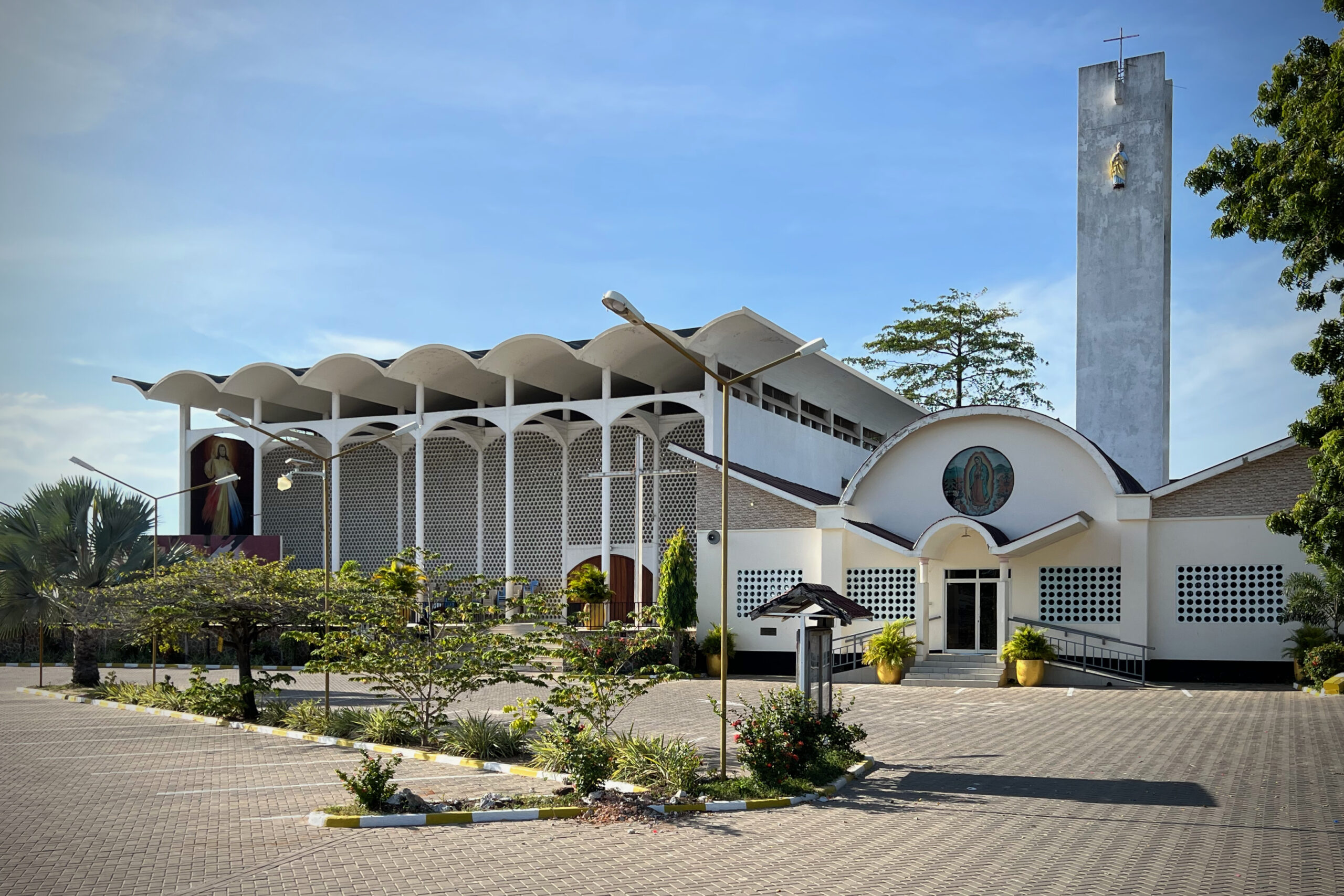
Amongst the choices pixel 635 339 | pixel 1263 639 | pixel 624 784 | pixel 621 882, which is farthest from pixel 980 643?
pixel 621 882

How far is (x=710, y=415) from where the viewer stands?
30578 millimetres

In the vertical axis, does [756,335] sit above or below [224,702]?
above

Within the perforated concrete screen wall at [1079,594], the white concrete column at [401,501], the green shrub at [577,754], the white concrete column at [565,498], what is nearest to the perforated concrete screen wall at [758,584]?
the perforated concrete screen wall at [1079,594]

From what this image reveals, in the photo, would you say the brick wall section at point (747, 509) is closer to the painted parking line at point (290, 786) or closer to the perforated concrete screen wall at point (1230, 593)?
the perforated concrete screen wall at point (1230, 593)

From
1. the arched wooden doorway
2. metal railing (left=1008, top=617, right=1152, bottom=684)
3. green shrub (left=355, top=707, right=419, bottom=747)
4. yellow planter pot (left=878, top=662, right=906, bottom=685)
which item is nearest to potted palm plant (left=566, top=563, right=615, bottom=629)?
the arched wooden doorway

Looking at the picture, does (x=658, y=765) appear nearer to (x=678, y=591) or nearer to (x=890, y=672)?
(x=890, y=672)

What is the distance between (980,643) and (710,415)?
9.41m

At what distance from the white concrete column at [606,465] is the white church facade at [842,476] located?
0.27 ft

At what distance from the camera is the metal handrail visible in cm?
2383

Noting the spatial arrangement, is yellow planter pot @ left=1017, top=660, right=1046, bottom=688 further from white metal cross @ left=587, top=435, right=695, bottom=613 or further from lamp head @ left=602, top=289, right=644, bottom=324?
lamp head @ left=602, top=289, right=644, bottom=324

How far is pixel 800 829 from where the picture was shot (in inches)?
402

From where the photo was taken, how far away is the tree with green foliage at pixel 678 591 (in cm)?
2714

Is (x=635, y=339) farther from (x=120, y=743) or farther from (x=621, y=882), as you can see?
(x=621, y=882)

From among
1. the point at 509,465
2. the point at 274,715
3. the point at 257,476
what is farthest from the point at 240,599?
the point at 257,476
